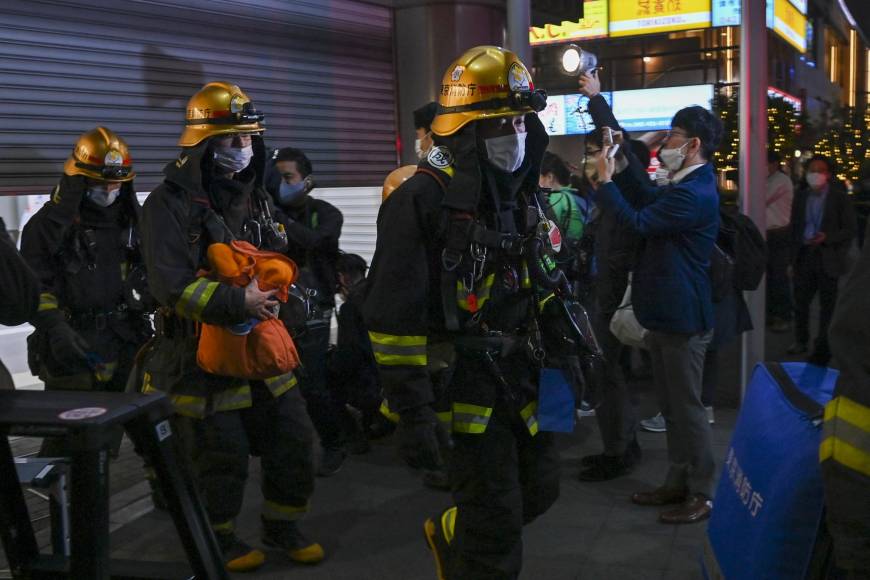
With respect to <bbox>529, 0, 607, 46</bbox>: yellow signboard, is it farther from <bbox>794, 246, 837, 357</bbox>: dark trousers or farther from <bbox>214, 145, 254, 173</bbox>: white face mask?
<bbox>214, 145, 254, 173</bbox>: white face mask

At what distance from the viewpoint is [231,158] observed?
4.41 metres

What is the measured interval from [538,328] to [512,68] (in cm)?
98

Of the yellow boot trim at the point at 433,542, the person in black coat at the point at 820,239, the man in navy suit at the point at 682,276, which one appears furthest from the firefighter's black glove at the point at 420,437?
the person in black coat at the point at 820,239

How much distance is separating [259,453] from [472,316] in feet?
5.12

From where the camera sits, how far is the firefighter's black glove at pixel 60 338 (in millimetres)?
5055

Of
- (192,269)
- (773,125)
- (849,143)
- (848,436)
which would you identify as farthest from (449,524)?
(849,143)

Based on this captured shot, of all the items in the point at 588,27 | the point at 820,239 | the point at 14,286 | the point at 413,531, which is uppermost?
the point at 588,27

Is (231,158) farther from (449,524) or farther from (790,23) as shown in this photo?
(790,23)

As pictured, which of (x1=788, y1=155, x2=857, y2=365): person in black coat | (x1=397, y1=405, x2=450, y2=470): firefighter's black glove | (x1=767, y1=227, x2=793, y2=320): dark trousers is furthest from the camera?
(x1=767, y1=227, x2=793, y2=320): dark trousers

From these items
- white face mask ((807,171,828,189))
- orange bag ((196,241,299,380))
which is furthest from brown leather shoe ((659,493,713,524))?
white face mask ((807,171,828,189))

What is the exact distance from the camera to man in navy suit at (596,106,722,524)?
193 inches

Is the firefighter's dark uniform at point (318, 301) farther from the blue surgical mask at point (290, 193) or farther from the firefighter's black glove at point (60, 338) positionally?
the firefighter's black glove at point (60, 338)

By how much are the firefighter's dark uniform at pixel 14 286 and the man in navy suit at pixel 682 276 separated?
2969 millimetres

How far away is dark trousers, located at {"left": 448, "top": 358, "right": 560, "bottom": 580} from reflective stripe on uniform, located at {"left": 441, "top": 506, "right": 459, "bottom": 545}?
0.13 feet
